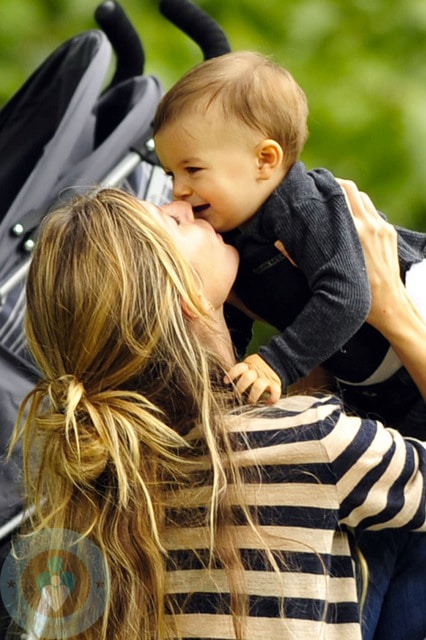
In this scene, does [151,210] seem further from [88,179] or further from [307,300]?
[88,179]

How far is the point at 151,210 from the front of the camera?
1948mm

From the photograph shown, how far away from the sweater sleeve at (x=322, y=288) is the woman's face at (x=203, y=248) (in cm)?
11

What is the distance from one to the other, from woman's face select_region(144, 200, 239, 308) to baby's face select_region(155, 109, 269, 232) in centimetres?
3

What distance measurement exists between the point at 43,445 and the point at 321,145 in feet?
7.15

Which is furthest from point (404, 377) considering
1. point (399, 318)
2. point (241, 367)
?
point (241, 367)

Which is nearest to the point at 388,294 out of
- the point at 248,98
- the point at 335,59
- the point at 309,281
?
the point at 309,281

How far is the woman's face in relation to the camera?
1.96m

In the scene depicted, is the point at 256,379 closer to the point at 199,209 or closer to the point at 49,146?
the point at 199,209

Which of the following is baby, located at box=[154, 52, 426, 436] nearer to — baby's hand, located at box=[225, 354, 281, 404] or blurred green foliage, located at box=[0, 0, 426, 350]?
baby's hand, located at box=[225, 354, 281, 404]

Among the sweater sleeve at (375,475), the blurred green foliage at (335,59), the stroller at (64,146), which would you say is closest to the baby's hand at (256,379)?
the sweater sleeve at (375,475)

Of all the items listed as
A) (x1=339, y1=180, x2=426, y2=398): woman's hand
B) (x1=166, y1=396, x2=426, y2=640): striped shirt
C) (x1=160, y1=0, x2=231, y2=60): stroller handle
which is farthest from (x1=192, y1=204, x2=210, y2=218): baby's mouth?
(x1=160, y1=0, x2=231, y2=60): stroller handle

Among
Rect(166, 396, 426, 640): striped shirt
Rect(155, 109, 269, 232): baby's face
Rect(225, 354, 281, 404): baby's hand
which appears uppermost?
Rect(155, 109, 269, 232): baby's face

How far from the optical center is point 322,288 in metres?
1.94

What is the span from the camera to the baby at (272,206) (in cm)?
193
